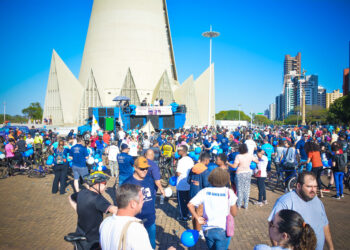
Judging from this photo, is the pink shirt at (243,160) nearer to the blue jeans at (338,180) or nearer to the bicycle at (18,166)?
the blue jeans at (338,180)

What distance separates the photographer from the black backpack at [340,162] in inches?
262

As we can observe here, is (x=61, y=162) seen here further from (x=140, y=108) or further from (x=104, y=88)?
(x=104, y=88)

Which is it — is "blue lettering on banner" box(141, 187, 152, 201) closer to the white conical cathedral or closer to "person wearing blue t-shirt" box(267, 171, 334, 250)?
"person wearing blue t-shirt" box(267, 171, 334, 250)

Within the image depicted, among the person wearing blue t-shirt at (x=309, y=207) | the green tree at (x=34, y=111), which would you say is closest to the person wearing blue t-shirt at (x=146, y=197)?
the person wearing blue t-shirt at (x=309, y=207)

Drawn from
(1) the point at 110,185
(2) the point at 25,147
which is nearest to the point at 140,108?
(2) the point at 25,147

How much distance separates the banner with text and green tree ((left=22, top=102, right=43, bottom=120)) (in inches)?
2119

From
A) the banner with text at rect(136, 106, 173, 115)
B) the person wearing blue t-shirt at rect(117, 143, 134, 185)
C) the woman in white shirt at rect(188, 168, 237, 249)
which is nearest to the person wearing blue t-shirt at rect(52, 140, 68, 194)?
the person wearing blue t-shirt at rect(117, 143, 134, 185)

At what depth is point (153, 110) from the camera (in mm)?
28812

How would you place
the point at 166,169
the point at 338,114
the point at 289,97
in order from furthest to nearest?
the point at 289,97
the point at 338,114
the point at 166,169

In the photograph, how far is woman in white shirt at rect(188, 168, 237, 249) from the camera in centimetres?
274

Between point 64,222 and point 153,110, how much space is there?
23.7 m

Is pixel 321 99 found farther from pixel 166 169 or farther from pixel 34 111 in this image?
pixel 166 169

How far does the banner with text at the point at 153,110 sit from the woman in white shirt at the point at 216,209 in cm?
2586

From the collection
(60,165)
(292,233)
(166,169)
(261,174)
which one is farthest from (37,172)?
(292,233)
